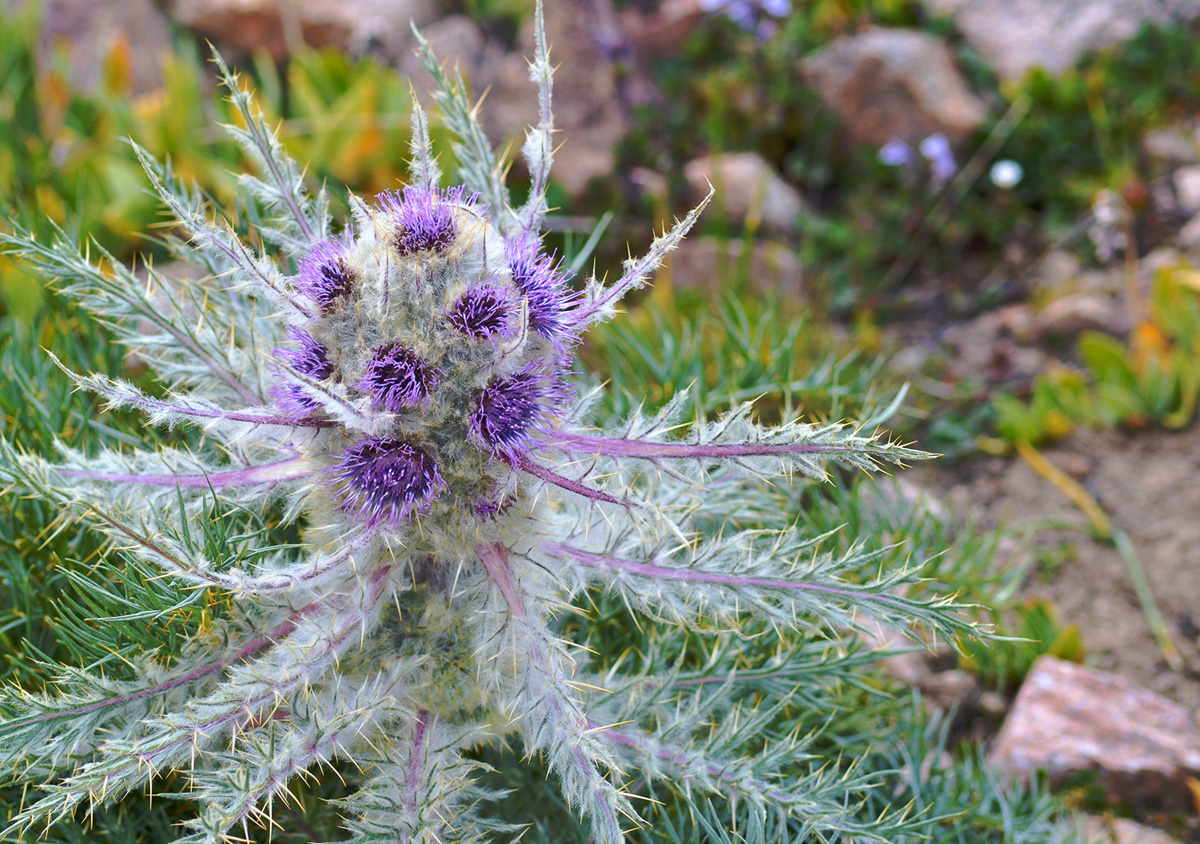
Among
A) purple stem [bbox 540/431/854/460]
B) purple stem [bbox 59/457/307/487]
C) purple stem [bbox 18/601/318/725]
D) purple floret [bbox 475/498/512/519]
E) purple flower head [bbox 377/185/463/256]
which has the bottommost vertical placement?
purple stem [bbox 18/601/318/725]

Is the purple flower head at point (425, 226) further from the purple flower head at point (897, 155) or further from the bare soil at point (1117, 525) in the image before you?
the purple flower head at point (897, 155)

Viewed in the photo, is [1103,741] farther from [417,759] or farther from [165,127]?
[165,127]

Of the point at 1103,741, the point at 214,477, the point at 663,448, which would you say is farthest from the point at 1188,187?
the point at 214,477

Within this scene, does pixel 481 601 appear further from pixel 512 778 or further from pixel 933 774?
pixel 933 774

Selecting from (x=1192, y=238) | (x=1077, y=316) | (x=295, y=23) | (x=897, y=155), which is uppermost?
(x=1192, y=238)

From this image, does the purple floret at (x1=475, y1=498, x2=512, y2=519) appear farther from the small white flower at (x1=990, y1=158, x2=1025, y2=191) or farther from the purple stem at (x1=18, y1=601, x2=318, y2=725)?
the small white flower at (x1=990, y1=158, x2=1025, y2=191)

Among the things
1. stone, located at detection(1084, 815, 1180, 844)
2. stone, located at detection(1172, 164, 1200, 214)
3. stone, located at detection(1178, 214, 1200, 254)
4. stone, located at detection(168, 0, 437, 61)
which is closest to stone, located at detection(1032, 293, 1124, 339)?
stone, located at detection(1178, 214, 1200, 254)

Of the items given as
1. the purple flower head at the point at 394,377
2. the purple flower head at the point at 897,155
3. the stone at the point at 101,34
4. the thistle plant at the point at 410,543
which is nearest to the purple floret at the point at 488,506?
the thistle plant at the point at 410,543

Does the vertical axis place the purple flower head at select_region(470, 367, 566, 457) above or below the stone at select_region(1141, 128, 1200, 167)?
above
